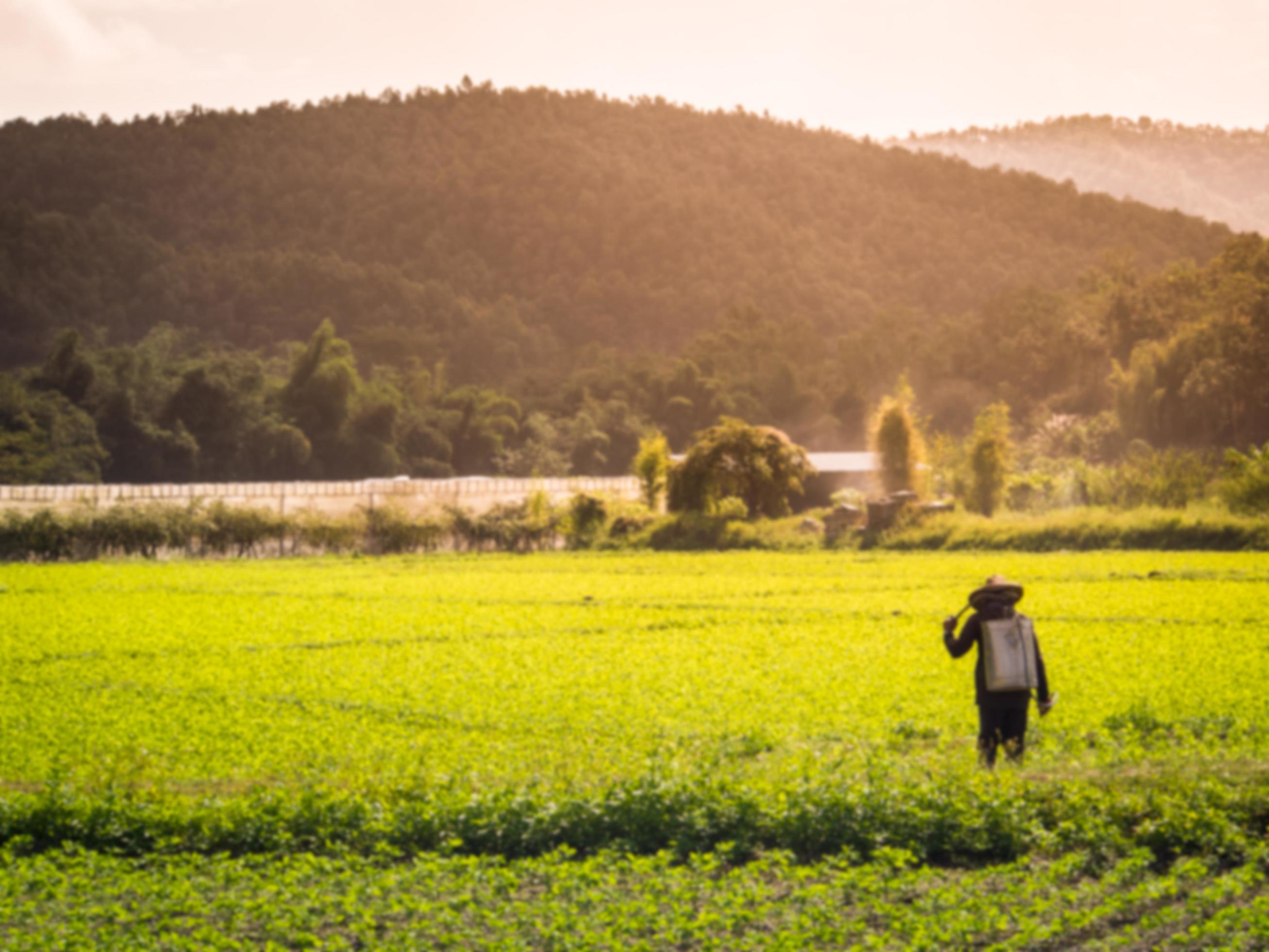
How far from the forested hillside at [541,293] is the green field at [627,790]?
36309 millimetres

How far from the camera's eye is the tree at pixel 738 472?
3088cm

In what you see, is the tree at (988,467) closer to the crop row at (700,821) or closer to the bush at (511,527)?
the bush at (511,527)

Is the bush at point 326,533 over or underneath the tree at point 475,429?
underneath

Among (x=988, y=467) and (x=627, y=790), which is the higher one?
(x=988, y=467)

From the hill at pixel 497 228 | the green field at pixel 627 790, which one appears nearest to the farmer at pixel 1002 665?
the green field at pixel 627 790

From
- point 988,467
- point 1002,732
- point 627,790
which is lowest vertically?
point 627,790

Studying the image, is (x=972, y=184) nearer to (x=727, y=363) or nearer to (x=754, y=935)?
(x=727, y=363)

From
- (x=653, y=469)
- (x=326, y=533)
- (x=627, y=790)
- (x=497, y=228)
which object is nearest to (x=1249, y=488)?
(x=653, y=469)

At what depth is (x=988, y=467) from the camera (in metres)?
30.0

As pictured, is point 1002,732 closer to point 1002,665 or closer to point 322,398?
point 1002,665

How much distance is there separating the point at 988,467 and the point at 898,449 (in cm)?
245

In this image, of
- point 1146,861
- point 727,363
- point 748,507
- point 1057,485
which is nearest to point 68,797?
point 1146,861

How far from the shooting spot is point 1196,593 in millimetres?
17281

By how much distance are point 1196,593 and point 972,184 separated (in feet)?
293
